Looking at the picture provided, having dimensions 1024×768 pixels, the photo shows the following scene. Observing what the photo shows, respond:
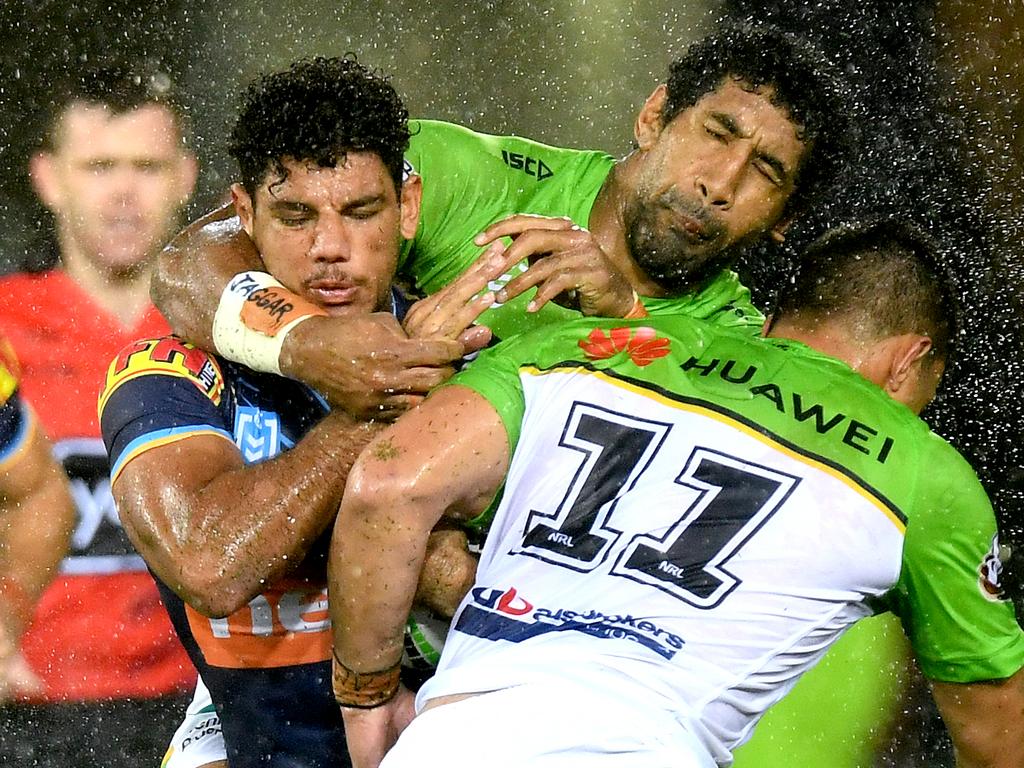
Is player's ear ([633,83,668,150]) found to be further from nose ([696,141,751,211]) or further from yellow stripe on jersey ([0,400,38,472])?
yellow stripe on jersey ([0,400,38,472])

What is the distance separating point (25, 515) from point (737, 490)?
269 centimetres

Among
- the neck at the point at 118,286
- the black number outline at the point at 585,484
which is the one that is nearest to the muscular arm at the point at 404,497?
the black number outline at the point at 585,484

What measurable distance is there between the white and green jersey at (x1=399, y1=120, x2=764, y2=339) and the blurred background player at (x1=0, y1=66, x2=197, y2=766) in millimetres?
1486

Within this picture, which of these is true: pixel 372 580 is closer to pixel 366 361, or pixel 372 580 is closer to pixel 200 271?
pixel 366 361

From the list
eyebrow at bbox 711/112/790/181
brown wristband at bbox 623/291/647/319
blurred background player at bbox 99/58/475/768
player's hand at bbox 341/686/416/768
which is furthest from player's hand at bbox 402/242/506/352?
eyebrow at bbox 711/112/790/181

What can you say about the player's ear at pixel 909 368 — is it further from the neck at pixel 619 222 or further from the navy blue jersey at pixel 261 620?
the navy blue jersey at pixel 261 620

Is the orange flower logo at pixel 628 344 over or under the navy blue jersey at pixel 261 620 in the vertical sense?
over

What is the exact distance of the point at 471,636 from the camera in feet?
6.79

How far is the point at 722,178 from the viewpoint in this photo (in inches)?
114

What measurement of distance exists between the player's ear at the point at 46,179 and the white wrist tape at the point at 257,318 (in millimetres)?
2156

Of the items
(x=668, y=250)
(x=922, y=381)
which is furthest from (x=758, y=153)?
(x=922, y=381)

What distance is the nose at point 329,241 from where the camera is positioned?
2.45m

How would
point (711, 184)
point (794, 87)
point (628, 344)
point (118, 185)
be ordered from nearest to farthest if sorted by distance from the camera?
1. point (628, 344)
2. point (711, 184)
3. point (794, 87)
4. point (118, 185)

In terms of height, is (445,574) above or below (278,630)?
above
